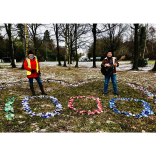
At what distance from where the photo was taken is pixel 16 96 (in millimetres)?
6227

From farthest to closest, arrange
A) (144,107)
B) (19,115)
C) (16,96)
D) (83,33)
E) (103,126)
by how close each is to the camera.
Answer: (83,33)
(16,96)
(144,107)
(19,115)
(103,126)

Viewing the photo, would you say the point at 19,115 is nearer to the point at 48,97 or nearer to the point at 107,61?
the point at 48,97

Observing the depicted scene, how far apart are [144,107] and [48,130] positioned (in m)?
4.53

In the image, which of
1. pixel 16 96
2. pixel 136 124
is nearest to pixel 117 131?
pixel 136 124

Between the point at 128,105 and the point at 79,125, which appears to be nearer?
the point at 79,125

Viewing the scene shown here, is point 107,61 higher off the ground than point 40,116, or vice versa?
point 107,61

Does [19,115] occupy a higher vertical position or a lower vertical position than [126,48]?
lower

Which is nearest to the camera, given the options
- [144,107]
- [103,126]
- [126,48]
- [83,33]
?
[103,126]

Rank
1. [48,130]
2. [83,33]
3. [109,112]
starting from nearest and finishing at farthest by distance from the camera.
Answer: [48,130], [109,112], [83,33]

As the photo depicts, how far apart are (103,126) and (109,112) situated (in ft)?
3.74

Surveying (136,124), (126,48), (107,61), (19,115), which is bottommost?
(136,124)

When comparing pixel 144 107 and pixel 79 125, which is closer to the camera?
pixel 79 125

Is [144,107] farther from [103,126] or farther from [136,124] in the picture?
[103,126]

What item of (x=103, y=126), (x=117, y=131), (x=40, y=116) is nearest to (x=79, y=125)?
(x=103, y=126)
